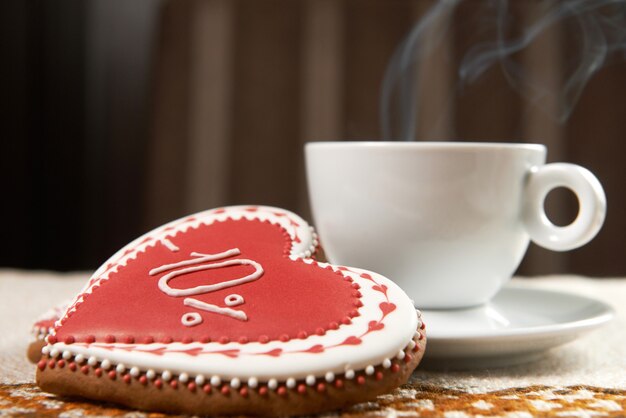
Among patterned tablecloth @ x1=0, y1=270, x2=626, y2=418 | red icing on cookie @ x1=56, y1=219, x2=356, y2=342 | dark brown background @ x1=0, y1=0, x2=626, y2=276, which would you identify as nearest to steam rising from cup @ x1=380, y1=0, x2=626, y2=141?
dark brown background @ x1=0, y1=0, x2=626, y2=276

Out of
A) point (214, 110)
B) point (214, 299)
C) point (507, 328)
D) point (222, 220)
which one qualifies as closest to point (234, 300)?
point (214, 299)

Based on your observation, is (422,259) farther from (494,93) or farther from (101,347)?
(494,93)

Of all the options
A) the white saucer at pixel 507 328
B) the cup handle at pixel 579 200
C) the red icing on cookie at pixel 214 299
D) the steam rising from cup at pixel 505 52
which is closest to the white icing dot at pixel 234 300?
the red icing on cookie at pixel 214 299

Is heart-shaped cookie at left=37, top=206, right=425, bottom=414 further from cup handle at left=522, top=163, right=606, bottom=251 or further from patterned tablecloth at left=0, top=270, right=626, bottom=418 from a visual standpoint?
cup handle at left=522, top=163, right=606, bottom=251

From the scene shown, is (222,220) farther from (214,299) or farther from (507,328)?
(507,328)

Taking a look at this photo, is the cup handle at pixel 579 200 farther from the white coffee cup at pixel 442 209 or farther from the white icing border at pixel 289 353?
the white icing border at pixel 289 353
